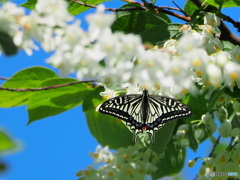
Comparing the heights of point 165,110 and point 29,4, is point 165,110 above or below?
below

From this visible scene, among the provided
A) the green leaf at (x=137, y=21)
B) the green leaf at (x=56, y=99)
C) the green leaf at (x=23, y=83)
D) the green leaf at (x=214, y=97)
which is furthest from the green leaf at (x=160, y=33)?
the green leaf at (x=23, y=83)

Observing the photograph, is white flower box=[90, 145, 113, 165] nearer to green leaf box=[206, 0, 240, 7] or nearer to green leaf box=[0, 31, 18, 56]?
green leaf box=[206, 0, 240, 7]

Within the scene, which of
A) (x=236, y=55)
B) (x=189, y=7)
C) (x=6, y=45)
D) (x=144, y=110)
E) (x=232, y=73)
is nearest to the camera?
(x=6, y=45)

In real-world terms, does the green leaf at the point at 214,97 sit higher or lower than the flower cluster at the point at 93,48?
lower

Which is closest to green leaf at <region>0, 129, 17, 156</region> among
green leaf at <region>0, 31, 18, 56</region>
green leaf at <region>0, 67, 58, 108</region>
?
green leaf at <region>0, 31, 18, 56</region>

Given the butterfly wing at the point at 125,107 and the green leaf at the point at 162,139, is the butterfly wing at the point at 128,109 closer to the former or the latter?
the butterfly wing at the point at 125,107

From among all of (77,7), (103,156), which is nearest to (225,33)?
(77,7)

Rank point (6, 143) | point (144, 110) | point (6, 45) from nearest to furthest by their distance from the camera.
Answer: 1. point (6, 143)
2. point (6, 45)
3. point (144, 110)

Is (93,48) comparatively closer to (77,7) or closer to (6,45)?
(6,45)
